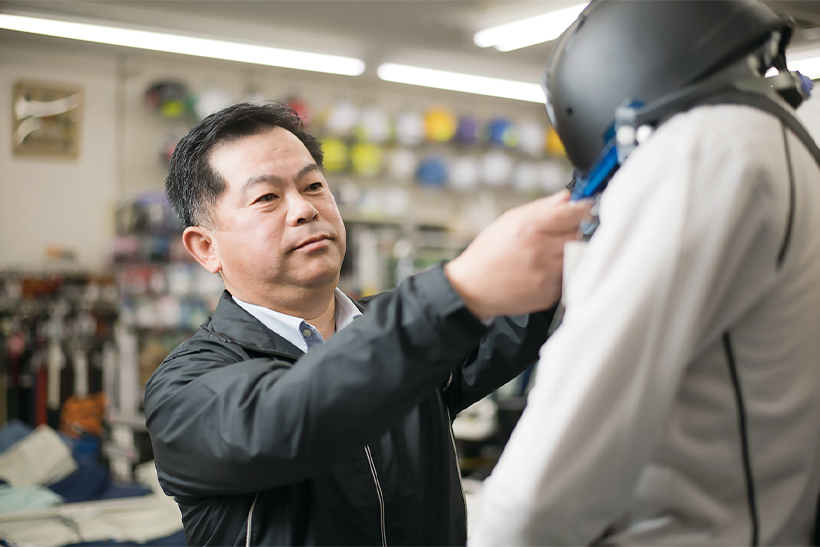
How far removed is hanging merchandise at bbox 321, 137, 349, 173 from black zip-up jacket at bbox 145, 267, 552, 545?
17.2 feet

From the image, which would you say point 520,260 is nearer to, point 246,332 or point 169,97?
point 246,332

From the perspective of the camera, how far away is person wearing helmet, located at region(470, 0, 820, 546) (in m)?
0.67

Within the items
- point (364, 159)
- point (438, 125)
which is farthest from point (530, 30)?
point (364, 159)

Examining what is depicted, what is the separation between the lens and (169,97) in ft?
20.3

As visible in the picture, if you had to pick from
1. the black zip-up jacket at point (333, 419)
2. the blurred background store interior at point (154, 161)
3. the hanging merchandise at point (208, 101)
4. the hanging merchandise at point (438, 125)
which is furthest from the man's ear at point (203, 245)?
the hanging merchandise at point (438, 125)

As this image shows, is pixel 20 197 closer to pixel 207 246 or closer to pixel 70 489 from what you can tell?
pixel 70 489

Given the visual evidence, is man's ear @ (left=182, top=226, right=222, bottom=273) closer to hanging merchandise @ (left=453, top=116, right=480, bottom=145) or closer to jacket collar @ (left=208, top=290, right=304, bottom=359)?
jacket collar @ (left=208, top=290, right=304, bottom=359)

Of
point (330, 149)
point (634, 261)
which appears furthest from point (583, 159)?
point (330, 149)

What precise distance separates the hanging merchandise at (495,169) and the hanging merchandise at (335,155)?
1.66 meters

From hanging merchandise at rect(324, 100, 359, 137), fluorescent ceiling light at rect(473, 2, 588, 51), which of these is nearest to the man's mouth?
fluorescent ceiling light at rect(473, 2, 588, 51)

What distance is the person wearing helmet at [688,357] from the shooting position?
26.5 inches

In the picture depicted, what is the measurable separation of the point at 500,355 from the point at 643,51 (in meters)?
0.69

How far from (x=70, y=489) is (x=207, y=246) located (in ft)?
9.43

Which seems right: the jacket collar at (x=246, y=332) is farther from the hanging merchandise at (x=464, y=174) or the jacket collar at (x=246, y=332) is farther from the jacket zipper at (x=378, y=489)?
the hanging merchandise at (x=464, y=174)
